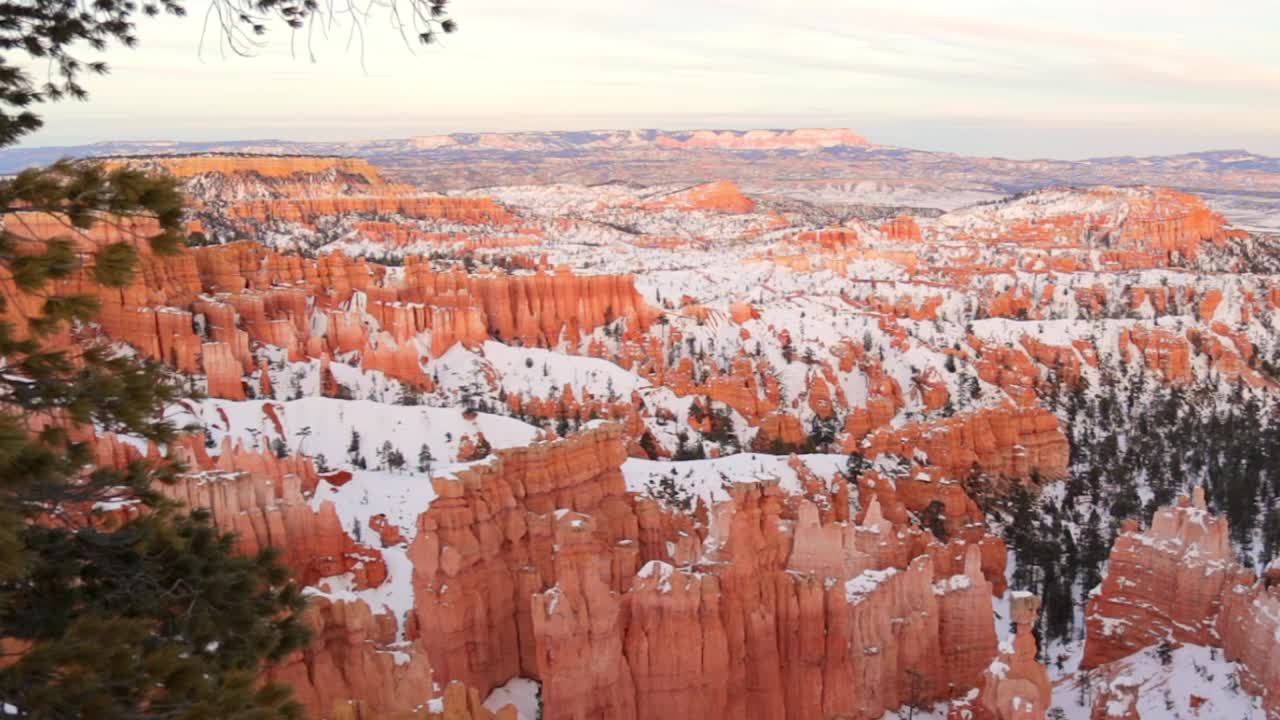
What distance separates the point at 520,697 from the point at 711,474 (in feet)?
31.8

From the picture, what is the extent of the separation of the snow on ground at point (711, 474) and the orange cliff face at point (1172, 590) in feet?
25.1

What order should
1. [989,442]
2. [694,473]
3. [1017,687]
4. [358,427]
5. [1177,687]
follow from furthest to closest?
1. [989,442]
2. [358,427]
3. [694,473]
4. [1177,687]
5. [1017,687]

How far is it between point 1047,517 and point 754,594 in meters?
19.5

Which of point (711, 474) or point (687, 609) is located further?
point (711, 474)

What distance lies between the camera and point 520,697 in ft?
58.9

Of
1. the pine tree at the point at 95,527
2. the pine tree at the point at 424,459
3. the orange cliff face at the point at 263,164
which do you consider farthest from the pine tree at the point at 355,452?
the orange cliff face at the point at 263,164

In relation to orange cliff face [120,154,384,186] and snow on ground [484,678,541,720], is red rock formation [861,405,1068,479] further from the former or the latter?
orange cliff face [120,154,384,186]

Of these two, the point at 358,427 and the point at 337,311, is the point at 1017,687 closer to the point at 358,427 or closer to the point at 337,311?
the point at 358,427

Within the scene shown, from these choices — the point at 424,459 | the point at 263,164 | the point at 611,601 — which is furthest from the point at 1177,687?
the point at 263,164

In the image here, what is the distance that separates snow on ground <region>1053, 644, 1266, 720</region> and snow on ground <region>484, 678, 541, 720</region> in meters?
9.52

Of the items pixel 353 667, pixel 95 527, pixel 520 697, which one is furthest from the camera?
pixel 520 697

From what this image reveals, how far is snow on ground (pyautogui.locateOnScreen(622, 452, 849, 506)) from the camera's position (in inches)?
975

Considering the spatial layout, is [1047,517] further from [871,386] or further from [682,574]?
[682,574]

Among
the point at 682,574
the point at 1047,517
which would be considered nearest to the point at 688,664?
the point at 682,574
